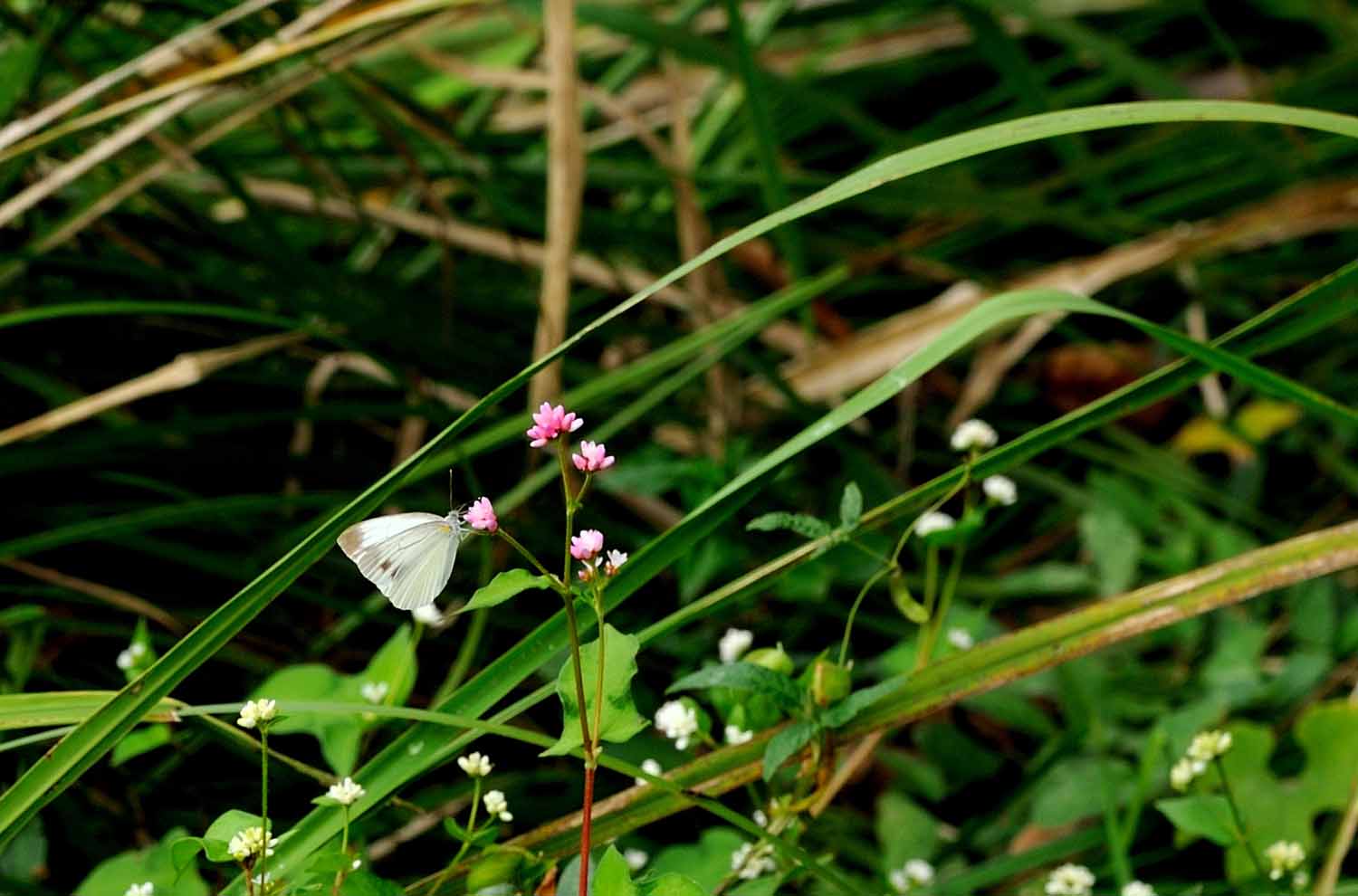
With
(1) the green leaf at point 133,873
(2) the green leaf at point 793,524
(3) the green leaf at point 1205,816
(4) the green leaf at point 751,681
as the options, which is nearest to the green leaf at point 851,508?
(2) the green leaf at point 793,524

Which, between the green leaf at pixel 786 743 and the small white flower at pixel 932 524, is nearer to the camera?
the green leaf at pixel 786 743

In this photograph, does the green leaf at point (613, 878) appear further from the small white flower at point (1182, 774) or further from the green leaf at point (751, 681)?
the small white flower at point (1182, 774)

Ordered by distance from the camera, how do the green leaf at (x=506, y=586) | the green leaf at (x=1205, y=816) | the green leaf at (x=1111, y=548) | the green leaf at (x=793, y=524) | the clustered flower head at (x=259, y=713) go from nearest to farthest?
1. the green leaf at (x=506, y=586)
2. the clustered flower head at (x=259, y=713)
3. the green leaf at (x=793, y=524)
4. the green leaf at (x=1205, y=816)
5. the green leaf at (x=1111, y=548)

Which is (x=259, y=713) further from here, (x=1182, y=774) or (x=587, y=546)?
(x=1182, y=774)

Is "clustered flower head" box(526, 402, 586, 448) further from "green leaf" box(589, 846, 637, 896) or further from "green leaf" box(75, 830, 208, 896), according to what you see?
"green leaf" box(75, 830, 208, 896)

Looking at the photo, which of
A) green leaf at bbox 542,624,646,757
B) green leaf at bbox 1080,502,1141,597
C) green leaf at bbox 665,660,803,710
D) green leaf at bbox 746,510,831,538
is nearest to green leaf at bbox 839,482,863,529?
green leaf at bbox 746,510,831,538
